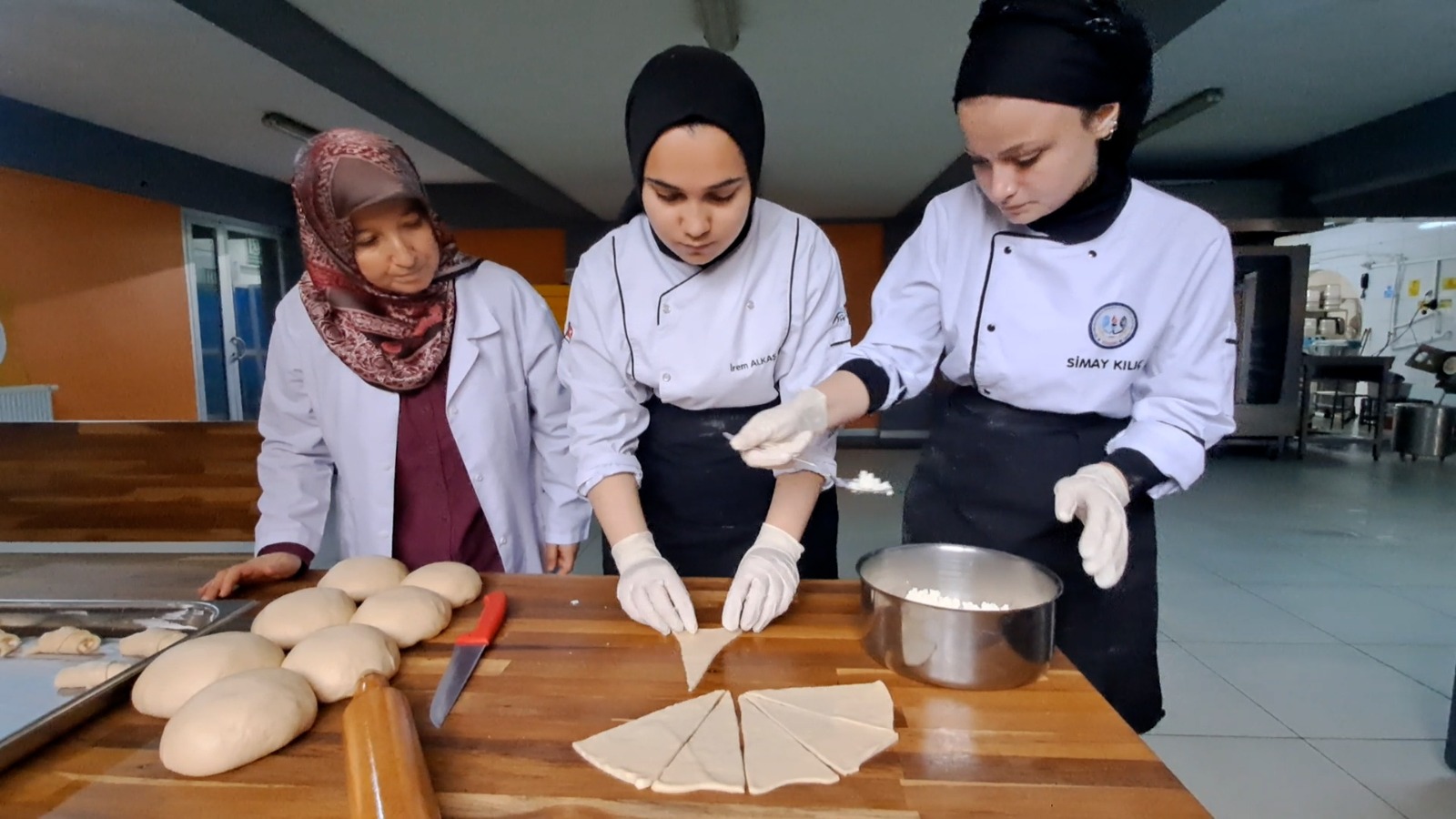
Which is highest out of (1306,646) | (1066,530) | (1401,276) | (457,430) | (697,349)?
(1401,276)

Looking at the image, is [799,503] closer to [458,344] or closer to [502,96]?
[458,344]

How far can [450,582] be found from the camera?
3.10 feet

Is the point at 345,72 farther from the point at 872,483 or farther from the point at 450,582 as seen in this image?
the point at 872,483

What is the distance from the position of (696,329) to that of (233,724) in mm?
683

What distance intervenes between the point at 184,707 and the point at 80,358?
18.0 ft

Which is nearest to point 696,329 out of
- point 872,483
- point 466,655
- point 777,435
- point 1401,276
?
point 777,435

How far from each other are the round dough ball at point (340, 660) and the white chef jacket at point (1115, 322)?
2.19 feet

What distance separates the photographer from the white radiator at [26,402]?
4.07 metres

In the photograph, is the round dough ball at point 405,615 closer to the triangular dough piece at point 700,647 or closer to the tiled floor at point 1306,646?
the triangular dough piece at point 700,647

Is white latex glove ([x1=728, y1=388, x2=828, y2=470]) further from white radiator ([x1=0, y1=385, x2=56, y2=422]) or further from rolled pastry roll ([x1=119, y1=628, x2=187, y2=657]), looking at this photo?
white radiator ([x1=0, y1=385, x2=56, y2=422])

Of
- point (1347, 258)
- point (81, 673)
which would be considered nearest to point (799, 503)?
point (81, 673)

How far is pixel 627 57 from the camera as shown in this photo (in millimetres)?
3367

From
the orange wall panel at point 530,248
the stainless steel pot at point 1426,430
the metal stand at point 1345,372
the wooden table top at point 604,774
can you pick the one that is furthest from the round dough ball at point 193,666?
the stainless steel pot at point 1426,430

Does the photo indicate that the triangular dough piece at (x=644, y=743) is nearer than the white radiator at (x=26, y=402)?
Yes
